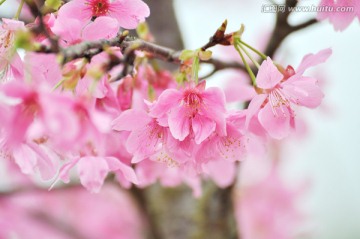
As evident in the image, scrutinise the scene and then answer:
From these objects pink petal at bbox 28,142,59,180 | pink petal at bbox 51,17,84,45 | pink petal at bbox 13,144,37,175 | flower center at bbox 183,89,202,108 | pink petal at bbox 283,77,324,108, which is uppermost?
pink petal at bbox 51,17,84,45

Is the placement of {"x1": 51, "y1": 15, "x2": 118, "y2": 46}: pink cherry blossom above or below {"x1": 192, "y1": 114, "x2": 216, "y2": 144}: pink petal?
above

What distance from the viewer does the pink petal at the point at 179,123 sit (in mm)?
695

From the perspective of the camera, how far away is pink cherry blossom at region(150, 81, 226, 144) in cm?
71

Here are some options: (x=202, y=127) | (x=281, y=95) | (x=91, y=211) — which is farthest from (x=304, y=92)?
(x=91, y=211)

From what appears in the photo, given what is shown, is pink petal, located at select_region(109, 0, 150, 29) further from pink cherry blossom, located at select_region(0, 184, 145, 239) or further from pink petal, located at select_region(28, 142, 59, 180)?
pink cherry blossom, located at select_region(0, 184, 145, 239)

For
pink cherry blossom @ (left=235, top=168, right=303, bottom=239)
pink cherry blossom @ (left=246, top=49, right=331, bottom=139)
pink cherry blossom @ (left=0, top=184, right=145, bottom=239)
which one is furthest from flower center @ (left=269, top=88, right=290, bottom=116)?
pink cherry blossom @ (left=235, top=168, right=303, bottom=239)

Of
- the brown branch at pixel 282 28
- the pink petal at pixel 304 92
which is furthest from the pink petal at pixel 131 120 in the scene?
the brown branch at pixel 282 28

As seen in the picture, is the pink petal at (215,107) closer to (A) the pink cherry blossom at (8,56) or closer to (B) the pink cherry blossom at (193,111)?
(B) the pink cherry blossom at (193,111)

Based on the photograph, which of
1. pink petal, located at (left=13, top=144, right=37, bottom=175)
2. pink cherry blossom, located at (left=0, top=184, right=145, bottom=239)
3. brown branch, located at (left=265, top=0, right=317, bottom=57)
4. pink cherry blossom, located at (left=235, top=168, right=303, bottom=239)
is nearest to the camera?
pink petal, located at (left=13, top=144, right=37, bottom=175)

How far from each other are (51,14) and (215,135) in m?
0.33

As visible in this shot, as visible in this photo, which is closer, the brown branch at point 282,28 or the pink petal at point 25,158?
the pink petal at point 25,158

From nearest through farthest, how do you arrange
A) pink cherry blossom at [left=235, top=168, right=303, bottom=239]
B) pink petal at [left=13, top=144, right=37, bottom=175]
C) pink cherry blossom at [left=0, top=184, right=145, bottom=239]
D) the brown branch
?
1. pink petal at [left=13, top=144, right=37, bottom=175]
2. the brown branch
3. pink cherry blossom at [left=0, top=184, right=145, bottom=239]
4. pink cherry blossom at [left=235, top=168, right=303, bottom=239]

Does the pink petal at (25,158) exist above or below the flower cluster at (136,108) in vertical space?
below

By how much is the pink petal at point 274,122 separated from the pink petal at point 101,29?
27 cm
